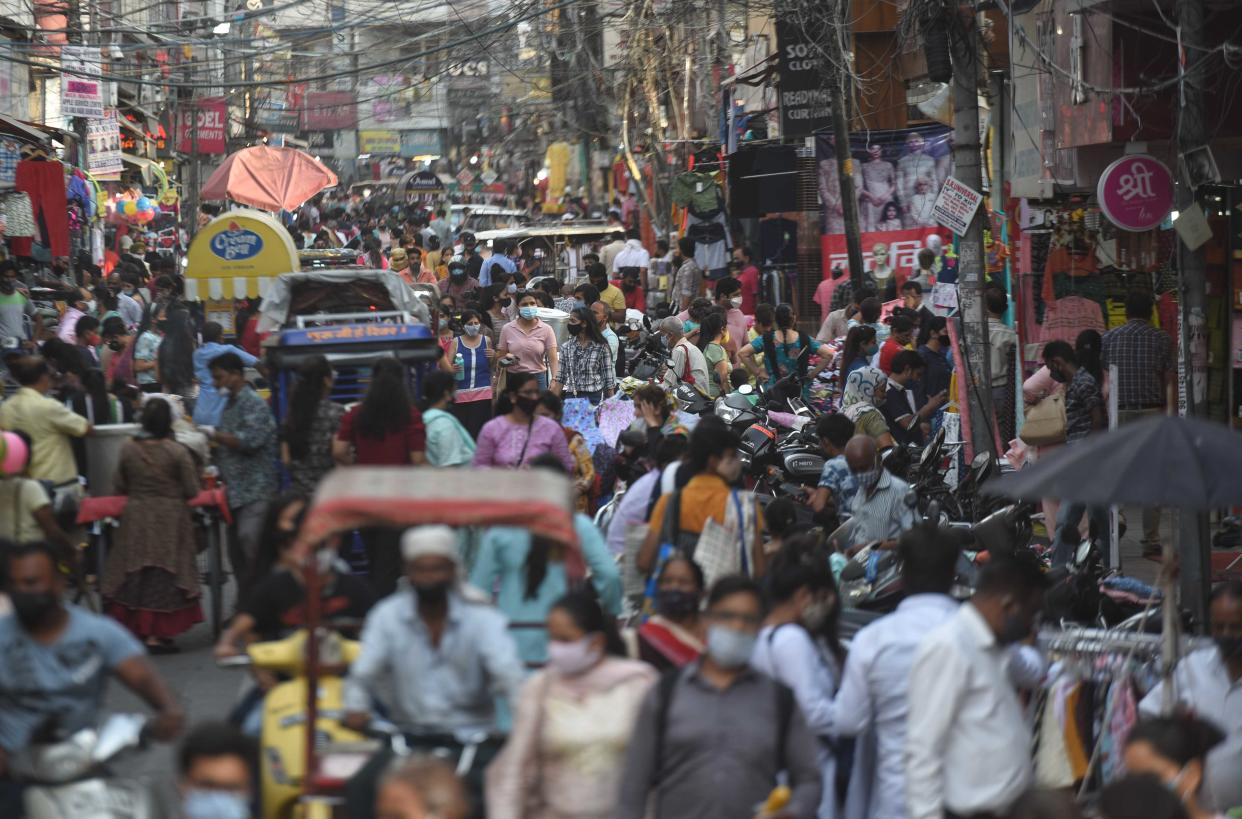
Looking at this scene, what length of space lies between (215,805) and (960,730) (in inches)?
93.4

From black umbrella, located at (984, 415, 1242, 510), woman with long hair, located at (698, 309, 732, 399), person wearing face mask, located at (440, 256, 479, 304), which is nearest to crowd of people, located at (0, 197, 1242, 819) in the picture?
black umbrella, located at (984, 415, 1242, 510)

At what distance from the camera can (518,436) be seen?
1090 cm

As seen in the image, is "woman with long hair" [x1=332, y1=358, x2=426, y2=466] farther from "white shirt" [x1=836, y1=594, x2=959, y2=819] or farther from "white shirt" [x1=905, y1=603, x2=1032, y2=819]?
"white shirt" [x1=905, y1=603, x2=1032, y2=819]

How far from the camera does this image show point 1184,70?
34.5ft

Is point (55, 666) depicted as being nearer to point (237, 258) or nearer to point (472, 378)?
point (472, 378)

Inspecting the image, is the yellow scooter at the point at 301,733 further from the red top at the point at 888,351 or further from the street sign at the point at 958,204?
the red top at the point at 888,351

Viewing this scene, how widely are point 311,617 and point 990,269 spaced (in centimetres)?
1585

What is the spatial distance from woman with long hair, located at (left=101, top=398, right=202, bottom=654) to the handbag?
588cm

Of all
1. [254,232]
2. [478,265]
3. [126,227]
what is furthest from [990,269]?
[126,227]

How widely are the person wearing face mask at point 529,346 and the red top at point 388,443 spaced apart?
252 inches

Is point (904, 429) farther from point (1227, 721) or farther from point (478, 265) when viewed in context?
point (478, 265)

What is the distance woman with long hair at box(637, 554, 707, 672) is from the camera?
6.57m

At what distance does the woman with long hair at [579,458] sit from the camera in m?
11.4

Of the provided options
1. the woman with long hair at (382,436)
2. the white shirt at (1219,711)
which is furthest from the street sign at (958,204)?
the white shirt at (1219,711)
